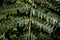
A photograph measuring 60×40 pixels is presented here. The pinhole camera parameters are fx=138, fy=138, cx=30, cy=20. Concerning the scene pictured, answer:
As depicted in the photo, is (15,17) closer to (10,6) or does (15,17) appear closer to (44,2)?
(10,6)

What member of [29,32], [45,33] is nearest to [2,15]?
[29,32]

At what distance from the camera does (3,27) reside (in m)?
0.87

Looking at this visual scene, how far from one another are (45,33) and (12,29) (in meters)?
0.22

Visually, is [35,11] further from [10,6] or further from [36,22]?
[10,6]

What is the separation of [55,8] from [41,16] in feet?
0.34

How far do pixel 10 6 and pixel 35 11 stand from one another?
18cm

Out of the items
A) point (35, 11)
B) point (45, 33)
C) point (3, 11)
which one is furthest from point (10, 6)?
point (45, 33)

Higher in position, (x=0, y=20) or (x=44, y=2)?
(x=44, y=2)

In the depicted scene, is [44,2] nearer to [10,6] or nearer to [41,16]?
[41,16]

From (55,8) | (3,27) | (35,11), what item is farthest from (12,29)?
(55,8)

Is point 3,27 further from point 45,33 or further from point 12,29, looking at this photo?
point 45,33

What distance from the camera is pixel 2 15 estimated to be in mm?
892

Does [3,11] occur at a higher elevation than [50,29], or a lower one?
higher

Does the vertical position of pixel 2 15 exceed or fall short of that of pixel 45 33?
it exceeds it
